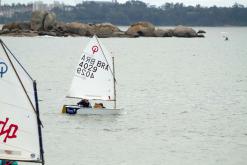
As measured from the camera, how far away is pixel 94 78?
41.7 metres

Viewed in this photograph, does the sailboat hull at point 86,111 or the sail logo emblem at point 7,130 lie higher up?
the sail logo emblem at point 7,130

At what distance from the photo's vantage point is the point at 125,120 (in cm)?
4031

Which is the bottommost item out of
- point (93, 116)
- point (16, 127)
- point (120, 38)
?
point (120, 38)

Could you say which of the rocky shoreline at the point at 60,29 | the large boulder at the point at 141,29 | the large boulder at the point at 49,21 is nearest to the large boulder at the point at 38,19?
the rocky shoreline at the point at 60,29

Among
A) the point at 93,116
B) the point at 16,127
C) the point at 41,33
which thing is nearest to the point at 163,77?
the point at 93,116

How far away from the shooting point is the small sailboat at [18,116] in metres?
15.6

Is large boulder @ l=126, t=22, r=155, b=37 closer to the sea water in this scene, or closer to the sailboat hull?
the sea water

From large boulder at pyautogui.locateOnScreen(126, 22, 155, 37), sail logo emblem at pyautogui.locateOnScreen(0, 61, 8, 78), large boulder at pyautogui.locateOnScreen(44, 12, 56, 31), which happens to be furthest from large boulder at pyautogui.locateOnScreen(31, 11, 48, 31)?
sail logo emblem at pyautogui.locateOnScreen(0, 61, 8, 78)

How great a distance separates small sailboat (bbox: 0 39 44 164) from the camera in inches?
613

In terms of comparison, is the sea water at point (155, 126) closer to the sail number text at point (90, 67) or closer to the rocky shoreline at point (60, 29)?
the sail number text at point (90, 67)

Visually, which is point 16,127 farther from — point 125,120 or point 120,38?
point 120,38

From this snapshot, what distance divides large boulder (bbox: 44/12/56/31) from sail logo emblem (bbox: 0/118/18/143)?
167 m

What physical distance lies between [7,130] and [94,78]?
2549 cm

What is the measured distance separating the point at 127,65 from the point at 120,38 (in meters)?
99.5
